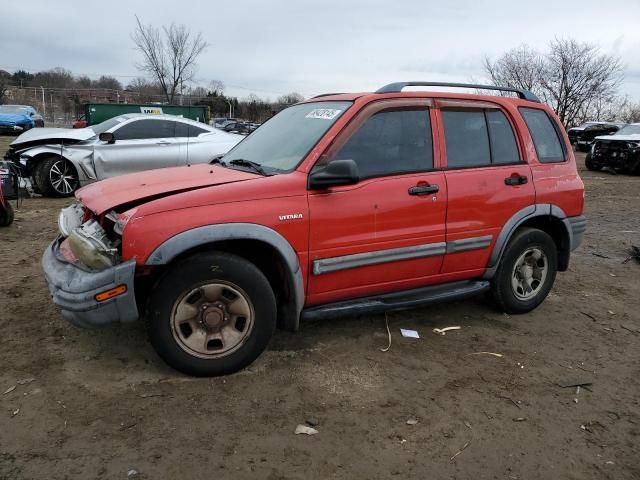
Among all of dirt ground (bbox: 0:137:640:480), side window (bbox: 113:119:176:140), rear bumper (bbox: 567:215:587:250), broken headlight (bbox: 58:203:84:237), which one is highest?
side window (bbox: 113:119:176:140)

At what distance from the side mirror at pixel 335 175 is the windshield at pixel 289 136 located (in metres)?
0.24

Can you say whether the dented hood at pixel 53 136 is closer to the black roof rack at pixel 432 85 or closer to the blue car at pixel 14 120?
the black roof rack at pixel 432 85

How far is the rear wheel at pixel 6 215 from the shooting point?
6856 millimetres

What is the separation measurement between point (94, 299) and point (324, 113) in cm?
202

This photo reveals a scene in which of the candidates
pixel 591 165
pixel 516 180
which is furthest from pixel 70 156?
pixel 591 165

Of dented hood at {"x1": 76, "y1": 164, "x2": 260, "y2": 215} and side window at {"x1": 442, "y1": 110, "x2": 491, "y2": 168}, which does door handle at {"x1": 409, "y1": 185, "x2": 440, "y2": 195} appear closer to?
side window at {"x1": 442, "y1": 110, "x2": 491, "y2": 168}

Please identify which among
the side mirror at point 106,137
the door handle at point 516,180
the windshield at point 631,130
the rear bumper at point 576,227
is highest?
the windshield at point 631,130

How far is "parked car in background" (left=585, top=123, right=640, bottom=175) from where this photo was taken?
16.6 m

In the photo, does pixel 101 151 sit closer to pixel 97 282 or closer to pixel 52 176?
pixel 52 176

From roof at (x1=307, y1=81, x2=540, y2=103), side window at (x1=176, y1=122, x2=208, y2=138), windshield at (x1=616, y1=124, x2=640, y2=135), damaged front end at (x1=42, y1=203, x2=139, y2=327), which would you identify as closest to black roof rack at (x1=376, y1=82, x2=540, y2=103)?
roof at (x1=307, y1=81, x2=540, y2=103)

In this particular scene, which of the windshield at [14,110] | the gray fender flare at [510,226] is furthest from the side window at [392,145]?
the windshield at [14,110]

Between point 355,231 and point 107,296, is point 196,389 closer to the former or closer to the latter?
point 107,296

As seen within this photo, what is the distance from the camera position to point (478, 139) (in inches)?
167

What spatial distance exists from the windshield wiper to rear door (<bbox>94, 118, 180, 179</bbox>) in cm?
587
